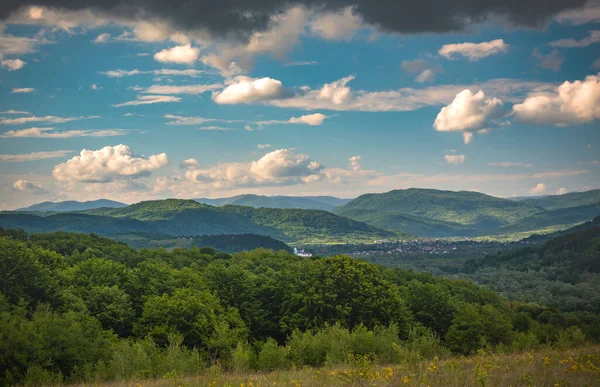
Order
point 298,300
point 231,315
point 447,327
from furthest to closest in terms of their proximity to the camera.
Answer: point 447,327 → point 298,300 → point 231,315

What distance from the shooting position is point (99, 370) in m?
40.2


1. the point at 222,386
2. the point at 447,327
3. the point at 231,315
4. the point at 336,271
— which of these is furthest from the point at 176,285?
the point at 222,386

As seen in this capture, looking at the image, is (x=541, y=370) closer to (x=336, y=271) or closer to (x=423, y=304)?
(x=336, y=271)

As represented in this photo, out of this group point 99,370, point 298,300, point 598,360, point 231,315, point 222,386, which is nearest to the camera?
point 222,386

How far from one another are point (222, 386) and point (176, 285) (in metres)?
82.2

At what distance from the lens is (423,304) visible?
349ft

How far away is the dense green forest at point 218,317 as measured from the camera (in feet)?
167

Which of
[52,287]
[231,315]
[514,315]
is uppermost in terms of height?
[52,287]

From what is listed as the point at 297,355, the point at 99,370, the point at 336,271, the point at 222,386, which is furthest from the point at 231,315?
the point at 222,386

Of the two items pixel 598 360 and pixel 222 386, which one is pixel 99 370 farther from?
pixel 598 360

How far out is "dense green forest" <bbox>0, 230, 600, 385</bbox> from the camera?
2003 inches

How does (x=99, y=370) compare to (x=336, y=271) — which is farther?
(x=336, y=271)

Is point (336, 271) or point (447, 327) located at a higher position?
point (336, 271)

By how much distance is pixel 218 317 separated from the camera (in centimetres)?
7994
